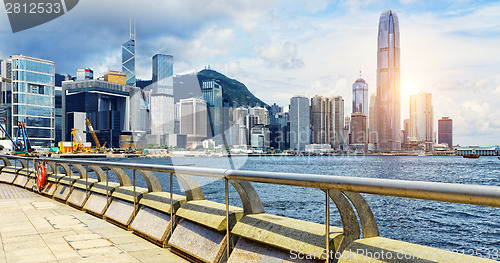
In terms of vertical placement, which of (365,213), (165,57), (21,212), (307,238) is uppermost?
(165,57)

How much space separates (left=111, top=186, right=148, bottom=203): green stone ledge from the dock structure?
0.03m

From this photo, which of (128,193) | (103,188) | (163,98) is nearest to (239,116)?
(163,98)

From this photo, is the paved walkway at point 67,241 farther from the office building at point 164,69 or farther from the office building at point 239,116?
the office building at point 239,116

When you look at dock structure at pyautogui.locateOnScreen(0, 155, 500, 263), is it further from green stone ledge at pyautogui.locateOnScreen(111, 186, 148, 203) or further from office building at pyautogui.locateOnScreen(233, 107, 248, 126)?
office building at pyautogui.locateOnScreen(233, 107, 248, 126)

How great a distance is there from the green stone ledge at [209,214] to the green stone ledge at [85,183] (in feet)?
18.9

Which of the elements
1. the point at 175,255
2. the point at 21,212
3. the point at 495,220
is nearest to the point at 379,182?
the point at 175,255

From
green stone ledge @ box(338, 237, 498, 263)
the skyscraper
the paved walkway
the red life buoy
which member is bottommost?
the paved walkway

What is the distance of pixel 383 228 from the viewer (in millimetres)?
25438

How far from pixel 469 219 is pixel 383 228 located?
24.5 ft

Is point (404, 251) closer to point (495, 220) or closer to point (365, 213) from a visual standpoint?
point (365, 213)

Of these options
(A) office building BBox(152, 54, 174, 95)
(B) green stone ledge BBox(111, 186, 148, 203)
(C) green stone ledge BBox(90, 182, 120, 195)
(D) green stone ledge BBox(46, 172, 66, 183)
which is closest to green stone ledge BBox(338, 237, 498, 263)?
(B) green stone ledge BBox(111, 186, 148, 203)

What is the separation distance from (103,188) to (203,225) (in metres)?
5.37

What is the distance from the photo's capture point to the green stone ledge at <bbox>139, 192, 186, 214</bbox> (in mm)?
6539

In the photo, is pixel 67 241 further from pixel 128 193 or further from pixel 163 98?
pixel 163 98
